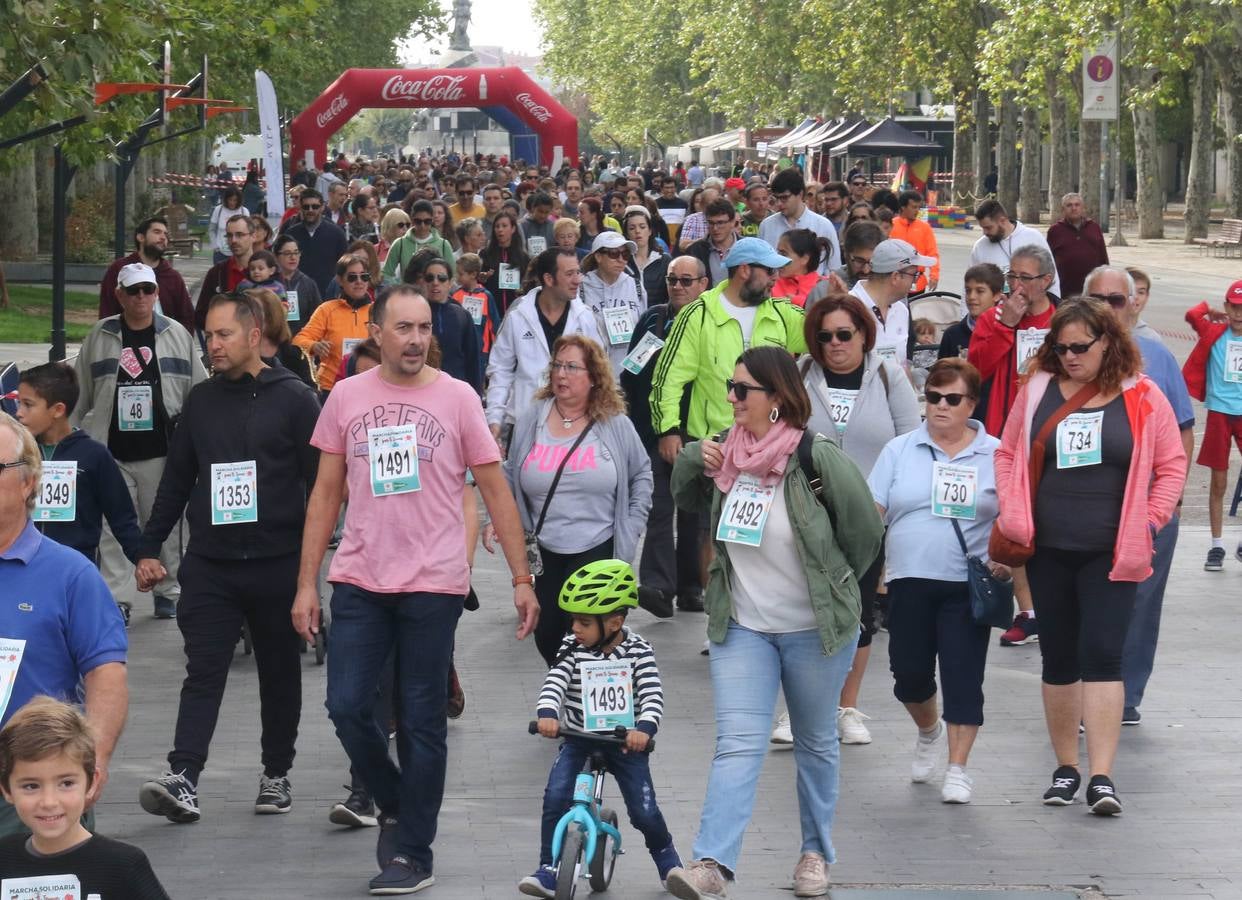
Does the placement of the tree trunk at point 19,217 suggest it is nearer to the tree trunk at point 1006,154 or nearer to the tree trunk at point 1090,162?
the tree trunk at point 1090,162

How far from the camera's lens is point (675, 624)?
11.1m

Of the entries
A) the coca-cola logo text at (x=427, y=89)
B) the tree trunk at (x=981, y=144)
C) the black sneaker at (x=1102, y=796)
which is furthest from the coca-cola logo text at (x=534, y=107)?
the black sneaker at (x=1102, y=796)

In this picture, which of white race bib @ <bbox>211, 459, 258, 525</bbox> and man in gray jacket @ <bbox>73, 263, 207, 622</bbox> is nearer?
white race bib @ <bbox>211, 459, 258, 525</bbox>

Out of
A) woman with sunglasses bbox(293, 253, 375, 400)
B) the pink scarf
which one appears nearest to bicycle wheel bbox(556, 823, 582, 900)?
the pink scarf

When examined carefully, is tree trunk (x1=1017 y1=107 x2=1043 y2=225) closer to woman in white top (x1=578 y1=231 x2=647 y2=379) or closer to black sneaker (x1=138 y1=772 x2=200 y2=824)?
woman in white top (x1=578 y1=231 x2=647 y2=379)

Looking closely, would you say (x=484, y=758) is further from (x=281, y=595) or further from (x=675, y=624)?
(x=675, y=624)

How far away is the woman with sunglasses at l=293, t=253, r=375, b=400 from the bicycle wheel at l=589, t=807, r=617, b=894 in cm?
614

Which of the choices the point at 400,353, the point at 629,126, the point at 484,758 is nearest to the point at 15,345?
the point at 484,758

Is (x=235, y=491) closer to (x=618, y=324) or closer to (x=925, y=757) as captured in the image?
(x=925, y=757)

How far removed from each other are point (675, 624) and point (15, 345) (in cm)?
1539

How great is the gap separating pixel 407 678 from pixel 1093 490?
97.3 inches

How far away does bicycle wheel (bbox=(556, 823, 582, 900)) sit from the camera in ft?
20.6

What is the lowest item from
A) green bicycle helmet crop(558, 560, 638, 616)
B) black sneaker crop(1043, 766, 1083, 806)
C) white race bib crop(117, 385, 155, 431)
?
black sneaker crop(1043, 766, 1083, 806)

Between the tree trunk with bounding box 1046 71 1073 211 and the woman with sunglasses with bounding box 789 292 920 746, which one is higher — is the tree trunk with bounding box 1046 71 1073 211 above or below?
above
